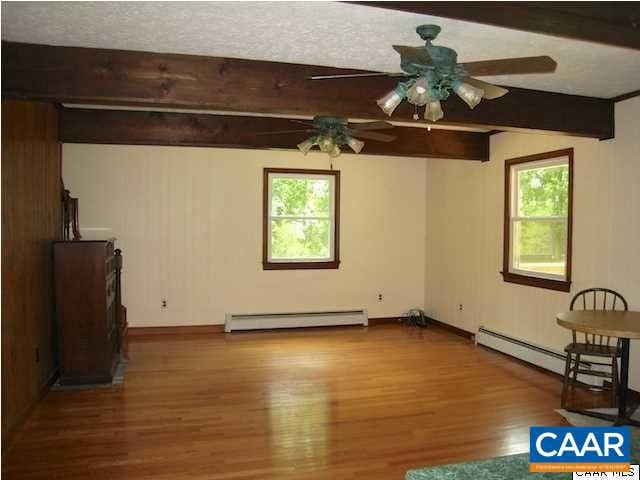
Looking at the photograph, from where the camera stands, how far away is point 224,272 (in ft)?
22.4

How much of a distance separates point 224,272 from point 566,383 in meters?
4.38

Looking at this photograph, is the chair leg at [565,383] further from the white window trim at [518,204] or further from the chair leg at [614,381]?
the white window trim at [518,204]

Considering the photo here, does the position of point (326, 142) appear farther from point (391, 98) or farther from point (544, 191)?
point (544, 191)

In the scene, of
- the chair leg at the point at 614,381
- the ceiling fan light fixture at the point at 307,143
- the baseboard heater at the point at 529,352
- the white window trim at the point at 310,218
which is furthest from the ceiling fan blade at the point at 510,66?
the white window trim at the point at 310,218

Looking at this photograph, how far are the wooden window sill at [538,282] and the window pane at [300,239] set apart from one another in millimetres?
2537

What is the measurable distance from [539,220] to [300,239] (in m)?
3.17

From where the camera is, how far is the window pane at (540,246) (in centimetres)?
506

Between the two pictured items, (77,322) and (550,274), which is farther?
(550,274)

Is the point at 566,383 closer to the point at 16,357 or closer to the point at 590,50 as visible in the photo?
the point at 590,50

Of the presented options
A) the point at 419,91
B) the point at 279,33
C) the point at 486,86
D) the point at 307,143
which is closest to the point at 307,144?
the point at 307,143

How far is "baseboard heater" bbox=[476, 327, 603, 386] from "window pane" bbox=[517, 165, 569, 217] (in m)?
1.38

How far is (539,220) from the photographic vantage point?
17.5 feet

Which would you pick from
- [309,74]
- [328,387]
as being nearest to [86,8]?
[309,74]

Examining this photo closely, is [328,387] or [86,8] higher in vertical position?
[86,8]
